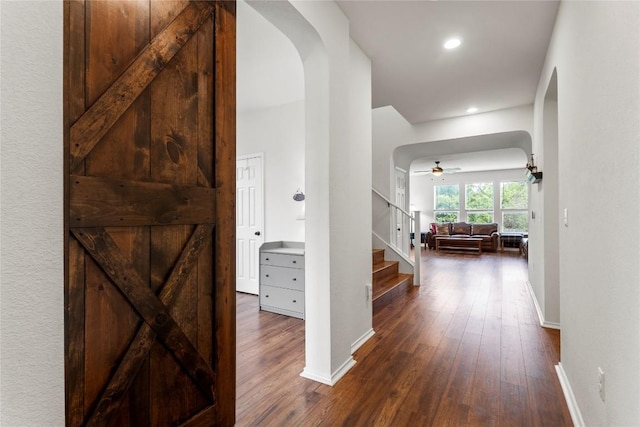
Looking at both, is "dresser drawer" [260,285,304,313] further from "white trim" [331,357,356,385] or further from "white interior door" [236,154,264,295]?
"white trim" [331,357,356,385]

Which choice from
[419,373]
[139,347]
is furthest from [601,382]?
[139,347]

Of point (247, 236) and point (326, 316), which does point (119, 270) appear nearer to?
point (326, 316)

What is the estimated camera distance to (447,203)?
12.2 meters

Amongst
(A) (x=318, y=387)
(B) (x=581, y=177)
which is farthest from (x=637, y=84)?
(A) (x=318, y=387)

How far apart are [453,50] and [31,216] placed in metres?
3.58

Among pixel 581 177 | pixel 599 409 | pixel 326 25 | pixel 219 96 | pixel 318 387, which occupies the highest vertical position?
pixel 326 25

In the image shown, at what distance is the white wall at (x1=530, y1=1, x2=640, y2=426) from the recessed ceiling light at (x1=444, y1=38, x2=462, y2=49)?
907 mm

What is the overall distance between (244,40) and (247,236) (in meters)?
2.87

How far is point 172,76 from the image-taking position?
4.78ft

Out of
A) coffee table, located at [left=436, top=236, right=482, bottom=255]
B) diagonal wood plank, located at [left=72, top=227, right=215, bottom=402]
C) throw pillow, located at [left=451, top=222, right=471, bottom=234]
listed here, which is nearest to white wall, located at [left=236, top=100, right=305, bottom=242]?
diagonal wood plank, located at [left=72, top=227, right=215, bottom=402]

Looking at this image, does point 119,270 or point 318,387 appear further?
point 318,387

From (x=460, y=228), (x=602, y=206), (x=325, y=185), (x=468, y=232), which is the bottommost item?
(x=468, y=232)

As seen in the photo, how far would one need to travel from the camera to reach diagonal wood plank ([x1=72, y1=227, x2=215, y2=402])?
118 cm

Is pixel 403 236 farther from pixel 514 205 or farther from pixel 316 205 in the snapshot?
pixel 514 205
